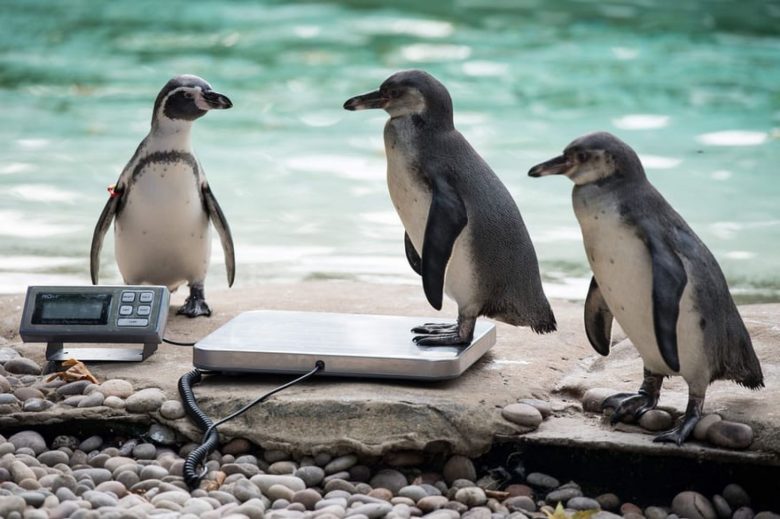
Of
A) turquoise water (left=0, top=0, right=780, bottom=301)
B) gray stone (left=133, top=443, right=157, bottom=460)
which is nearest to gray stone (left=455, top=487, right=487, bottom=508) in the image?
gray stone (left=133, top=443, right=157, bottom=460)

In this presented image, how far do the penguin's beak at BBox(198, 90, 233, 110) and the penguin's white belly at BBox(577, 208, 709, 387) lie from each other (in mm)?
1437

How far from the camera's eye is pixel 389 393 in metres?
2.94

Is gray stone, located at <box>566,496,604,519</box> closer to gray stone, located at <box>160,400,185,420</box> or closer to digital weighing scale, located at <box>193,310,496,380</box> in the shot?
digital weighing scale, located at <box>193,310,496,380</box>

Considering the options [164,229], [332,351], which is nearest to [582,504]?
[332,351]

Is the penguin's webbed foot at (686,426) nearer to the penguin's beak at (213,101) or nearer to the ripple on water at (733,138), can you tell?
the penguin's beak at (213,101)

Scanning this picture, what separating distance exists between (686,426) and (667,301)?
1.01ft

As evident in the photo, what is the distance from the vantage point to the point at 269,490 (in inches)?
107

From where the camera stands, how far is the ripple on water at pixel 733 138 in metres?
8.85

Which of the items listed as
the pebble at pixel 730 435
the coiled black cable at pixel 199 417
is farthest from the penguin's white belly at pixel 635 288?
the coiled black cable at pixel 199 417

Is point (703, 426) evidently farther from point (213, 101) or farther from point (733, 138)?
point (733, 138)

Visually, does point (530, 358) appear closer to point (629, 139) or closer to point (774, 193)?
point (774, 193)

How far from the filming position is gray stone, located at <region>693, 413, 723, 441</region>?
9.11 feet

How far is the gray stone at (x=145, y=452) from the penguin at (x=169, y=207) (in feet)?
3.74

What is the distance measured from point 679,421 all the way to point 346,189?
4.71m
